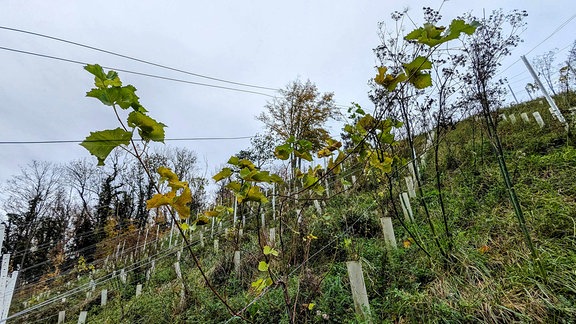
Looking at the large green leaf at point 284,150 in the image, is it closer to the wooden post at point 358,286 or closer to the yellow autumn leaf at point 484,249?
the wooden post at point 358,286

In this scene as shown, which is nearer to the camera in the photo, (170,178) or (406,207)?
(170,178)

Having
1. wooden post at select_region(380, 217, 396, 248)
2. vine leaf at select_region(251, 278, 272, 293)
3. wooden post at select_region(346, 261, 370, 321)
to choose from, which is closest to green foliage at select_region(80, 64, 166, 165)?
vine leaf at select_region(251, 278, 272, 293)

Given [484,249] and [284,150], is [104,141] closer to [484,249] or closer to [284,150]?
[284,150]

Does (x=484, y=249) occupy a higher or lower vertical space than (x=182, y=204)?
lower

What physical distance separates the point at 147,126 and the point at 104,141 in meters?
0.10

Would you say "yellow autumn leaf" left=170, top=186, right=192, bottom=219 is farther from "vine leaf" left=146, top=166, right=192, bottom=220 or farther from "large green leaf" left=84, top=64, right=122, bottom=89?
"large green leaf" left=84, top=64, right=122, bottom=89

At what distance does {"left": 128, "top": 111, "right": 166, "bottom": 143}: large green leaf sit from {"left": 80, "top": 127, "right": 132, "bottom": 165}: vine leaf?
0.04 m

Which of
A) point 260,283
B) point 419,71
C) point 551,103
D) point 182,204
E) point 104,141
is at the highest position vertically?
point 551,103

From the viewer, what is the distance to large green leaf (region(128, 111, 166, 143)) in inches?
24.8

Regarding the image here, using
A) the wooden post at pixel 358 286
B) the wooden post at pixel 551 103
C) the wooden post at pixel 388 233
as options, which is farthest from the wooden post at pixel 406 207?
the wooden post at pixel 551 103

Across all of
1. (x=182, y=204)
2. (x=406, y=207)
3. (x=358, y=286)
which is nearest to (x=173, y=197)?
(x=182, y=204)

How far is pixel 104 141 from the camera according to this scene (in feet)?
1.91

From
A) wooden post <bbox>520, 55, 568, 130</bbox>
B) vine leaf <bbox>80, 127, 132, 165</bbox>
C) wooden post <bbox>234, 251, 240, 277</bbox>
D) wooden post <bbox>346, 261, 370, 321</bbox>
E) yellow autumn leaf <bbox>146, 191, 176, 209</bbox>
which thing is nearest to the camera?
vine leaf <bbox>80, 127, 132, 165</bbox>

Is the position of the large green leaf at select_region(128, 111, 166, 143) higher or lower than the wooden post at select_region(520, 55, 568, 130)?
lower
